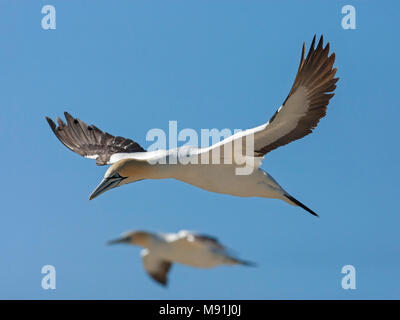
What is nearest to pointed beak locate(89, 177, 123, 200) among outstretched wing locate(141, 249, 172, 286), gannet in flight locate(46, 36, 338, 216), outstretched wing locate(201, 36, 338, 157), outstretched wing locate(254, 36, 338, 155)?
gannet in flight locate(46, 36, 338, 216)

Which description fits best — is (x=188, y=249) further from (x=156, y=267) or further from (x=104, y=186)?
(x=104, y=186)

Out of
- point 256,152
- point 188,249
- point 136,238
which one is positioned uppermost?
point 256,152

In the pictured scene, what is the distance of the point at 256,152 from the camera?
31.2 ft

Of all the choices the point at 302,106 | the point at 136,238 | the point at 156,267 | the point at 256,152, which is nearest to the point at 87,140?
the point at 256,152

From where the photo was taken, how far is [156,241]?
18.1 ft

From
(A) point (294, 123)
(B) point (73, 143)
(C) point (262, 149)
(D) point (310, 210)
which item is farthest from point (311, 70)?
(B) point (73, 143)

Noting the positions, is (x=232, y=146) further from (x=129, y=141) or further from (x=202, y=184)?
(x=129, y=141)

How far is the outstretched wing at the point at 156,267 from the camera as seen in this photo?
6.25m

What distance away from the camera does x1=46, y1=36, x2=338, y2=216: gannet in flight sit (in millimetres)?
8664

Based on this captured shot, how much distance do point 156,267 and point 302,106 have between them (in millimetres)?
3456

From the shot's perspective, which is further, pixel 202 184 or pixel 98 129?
pixel 98 129

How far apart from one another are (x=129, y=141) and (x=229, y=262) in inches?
279

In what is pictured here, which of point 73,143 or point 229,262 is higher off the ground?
point 73,143

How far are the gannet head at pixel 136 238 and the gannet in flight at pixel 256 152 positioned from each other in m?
3.70
